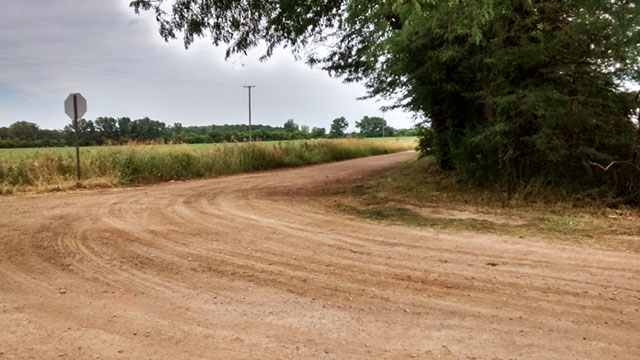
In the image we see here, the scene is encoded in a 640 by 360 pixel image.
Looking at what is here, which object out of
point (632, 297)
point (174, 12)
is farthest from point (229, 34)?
point (632, 297)

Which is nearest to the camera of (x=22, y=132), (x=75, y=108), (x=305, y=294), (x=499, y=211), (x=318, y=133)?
(x=305, y=294)

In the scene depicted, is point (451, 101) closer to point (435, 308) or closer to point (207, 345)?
point (435, 308)

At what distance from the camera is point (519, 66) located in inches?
313

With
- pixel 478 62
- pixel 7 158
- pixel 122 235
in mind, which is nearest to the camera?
pixel 122 235

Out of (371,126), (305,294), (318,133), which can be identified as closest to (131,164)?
(305,294)

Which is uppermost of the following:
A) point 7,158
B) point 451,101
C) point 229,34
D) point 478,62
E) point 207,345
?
point 229,34

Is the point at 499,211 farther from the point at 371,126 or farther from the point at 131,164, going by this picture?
the point at 371,126

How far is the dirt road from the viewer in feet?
8.52

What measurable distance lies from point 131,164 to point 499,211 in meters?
11.7

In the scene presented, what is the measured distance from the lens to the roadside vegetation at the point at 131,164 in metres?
11.6

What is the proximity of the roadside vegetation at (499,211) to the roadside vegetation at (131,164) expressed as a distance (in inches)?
284

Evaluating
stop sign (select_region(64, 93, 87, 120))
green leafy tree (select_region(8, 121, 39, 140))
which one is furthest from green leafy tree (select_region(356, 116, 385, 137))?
stop sign (select_region(64, 93, 87, 120))

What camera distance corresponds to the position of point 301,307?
320 centimetres

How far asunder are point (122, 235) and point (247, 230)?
1741mm
